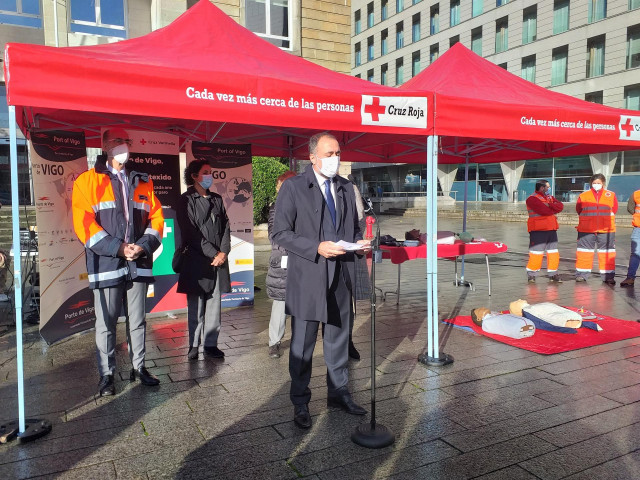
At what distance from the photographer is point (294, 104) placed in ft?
13.1

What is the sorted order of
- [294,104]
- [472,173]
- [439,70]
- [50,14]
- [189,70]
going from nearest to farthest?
[189,70] → [294,104] → [439,70] → [50,14] → [472,173]

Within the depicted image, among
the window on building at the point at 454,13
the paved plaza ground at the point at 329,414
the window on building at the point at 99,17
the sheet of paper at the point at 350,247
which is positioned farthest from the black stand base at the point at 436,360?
the window on building at the point at 454,13

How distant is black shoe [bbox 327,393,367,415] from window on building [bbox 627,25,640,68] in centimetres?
3346

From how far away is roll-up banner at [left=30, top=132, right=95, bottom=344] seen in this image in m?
4.60

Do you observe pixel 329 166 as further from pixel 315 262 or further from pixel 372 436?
pixel 372 436

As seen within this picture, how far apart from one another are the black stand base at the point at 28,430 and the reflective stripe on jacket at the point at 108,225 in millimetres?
973

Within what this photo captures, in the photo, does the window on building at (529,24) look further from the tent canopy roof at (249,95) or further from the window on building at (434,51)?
the tent canopy roof at (249,95)

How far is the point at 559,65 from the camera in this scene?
112 ft

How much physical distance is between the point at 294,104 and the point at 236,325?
3163 mm

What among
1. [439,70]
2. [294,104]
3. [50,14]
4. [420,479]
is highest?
[50,14]

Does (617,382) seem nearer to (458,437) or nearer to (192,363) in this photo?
(458,437)

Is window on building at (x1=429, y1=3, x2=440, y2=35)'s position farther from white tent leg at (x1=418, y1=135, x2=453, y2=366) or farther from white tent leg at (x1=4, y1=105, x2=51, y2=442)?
white tent leg at (x1=4, y1=105, x2=51, y2=442)

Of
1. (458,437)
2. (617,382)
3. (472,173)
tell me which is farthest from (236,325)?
(472,173)

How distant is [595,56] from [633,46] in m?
2.43
